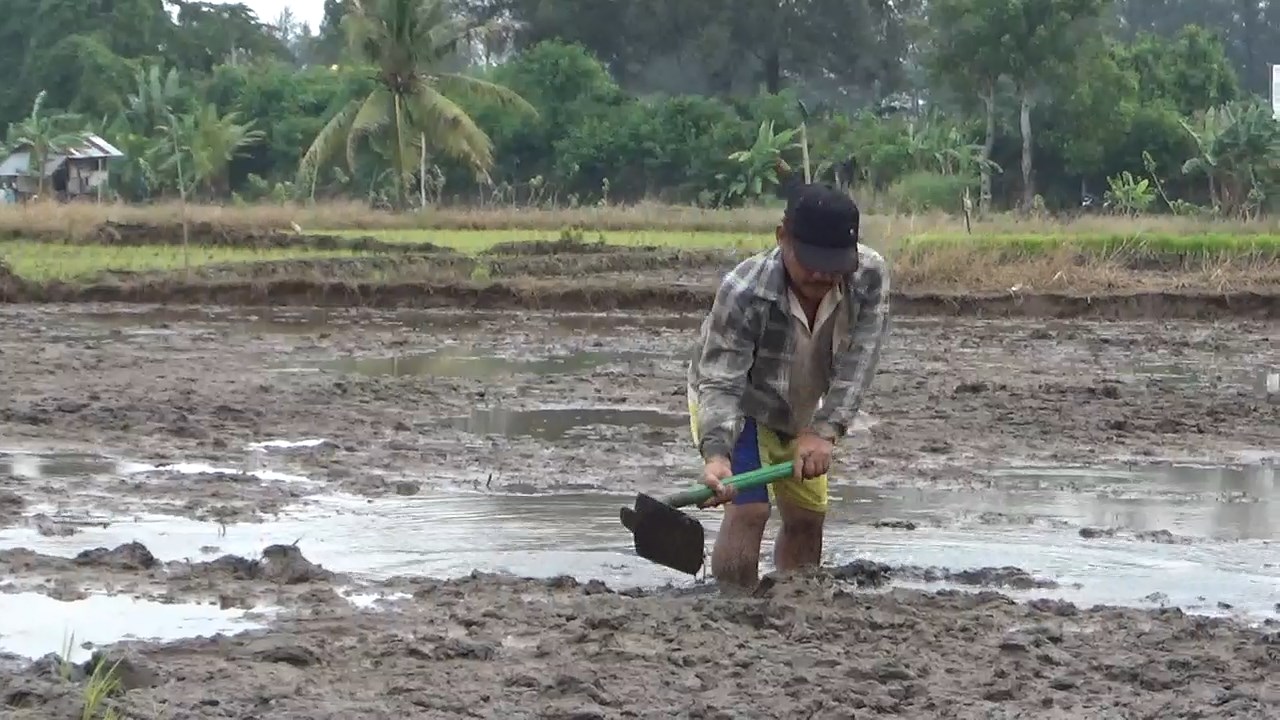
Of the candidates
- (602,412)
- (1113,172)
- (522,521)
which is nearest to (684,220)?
(1113,172)

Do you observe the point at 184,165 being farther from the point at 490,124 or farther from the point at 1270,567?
the point at 1270,567

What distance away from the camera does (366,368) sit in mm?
13641

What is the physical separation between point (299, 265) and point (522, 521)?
15630 millimetres

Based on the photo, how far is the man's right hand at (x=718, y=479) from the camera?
5.38 m

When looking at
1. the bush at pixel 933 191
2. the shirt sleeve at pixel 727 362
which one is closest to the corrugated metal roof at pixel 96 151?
the bush at pixel 933 191

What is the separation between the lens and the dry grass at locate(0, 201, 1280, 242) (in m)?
26.2

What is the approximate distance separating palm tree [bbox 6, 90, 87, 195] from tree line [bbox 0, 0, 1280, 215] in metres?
0.17

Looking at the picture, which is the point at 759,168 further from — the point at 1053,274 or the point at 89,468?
the point at 89,468

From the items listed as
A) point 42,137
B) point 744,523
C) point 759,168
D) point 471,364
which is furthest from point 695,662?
point 42,137

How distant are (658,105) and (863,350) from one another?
42.5 meters

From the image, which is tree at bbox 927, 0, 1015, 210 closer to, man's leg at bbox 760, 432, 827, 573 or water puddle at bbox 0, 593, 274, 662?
man's leg at bbox 760, 432, 827, 573

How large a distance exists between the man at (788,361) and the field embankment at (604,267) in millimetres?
13999

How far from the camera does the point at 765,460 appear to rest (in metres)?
5.90

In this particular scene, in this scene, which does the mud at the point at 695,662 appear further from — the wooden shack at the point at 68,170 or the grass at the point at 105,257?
the wooden shack at the point at 68,170
